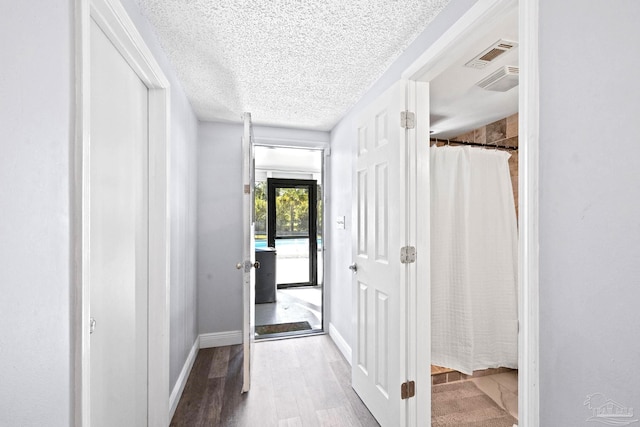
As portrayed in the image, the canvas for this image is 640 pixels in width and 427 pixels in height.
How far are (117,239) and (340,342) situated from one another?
2.28m

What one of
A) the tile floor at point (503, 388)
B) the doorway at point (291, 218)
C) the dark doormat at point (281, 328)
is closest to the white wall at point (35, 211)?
the tile floor at point (503, 388)

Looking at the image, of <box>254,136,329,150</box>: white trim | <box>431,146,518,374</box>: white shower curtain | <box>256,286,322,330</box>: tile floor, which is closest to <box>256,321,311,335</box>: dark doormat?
<box>256,286,322,330</box>: tile floor

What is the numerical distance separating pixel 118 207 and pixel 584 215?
5.74 feet

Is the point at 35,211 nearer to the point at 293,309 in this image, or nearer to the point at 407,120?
the point at 407,120

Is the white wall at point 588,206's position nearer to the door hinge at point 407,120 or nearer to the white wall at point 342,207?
the door hinge at point 407,120

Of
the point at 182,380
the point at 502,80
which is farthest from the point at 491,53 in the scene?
the point at 182,380

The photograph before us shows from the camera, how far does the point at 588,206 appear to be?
0.78 meters

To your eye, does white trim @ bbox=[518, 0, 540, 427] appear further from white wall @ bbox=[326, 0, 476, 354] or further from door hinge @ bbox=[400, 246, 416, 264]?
white wall @ bbox=[326, 0, 476, 354]

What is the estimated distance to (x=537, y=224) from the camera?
0.92 metres

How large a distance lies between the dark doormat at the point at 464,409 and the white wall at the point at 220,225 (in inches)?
79.4

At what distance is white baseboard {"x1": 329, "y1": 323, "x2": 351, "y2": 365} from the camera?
2762mm

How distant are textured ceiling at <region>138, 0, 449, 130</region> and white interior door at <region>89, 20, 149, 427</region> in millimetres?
409

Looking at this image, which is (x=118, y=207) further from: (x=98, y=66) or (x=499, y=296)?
(x=499, y=296)

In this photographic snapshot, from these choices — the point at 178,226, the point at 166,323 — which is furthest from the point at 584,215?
the point at 178,226
